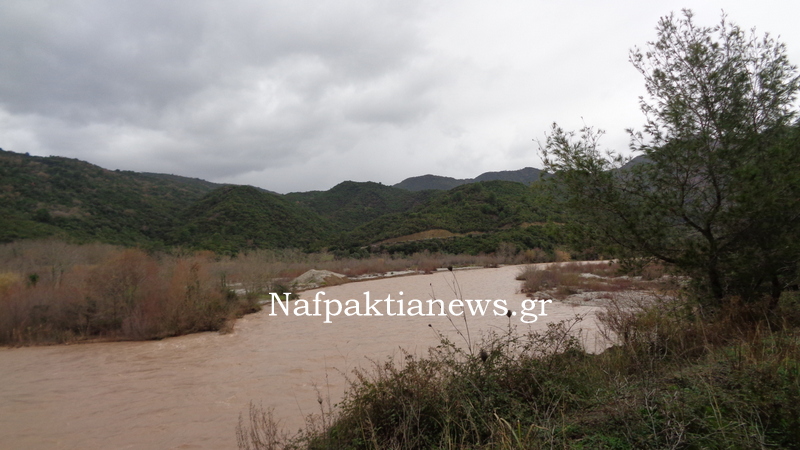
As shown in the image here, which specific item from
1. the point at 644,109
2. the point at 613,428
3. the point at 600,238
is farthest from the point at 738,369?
the point at 644,109

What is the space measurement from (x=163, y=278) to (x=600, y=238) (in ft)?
42.1

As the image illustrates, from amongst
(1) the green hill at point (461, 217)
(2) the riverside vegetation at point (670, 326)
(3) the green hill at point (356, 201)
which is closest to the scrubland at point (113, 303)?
(2) the riverside vegetation at point (670, 326)

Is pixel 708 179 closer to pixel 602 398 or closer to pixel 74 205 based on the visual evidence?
pixel 602 398

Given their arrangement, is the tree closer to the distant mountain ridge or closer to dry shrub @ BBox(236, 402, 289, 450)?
dry shrub @ BBox(236, 402, 289, 450)

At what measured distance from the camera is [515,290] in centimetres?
2153

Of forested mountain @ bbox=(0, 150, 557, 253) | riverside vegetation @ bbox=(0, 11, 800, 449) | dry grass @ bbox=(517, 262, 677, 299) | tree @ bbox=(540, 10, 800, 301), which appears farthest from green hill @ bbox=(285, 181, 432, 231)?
tree @ bbox=(540, 10, 800, 301)

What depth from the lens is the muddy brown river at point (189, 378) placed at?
576 cm

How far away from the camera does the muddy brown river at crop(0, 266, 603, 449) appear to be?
5.76m

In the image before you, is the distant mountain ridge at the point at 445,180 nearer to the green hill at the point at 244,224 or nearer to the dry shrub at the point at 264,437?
the green hill at the point at 244,224

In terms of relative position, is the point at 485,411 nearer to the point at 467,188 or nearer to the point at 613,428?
the point at 613,428

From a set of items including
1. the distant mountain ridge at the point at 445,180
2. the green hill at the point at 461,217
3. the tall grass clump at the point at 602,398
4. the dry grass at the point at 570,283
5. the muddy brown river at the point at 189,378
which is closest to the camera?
the tall grass clump at the point at 602,398

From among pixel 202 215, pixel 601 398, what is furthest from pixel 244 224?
pixel 601 398

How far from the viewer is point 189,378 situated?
8.34 metres

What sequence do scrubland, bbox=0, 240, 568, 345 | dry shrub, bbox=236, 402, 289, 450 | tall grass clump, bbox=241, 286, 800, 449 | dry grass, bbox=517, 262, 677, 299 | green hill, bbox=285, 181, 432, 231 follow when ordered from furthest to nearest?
green hill, bbox=285, 181, 432, 231, dry grass, bbox=517, 262, 677, 299, scrubland, bbox=0, 240, 568, 345, dry shrub, bbox=236, 402, 289, 450, tall grass clump, bbox=241, 286, 800, 449
